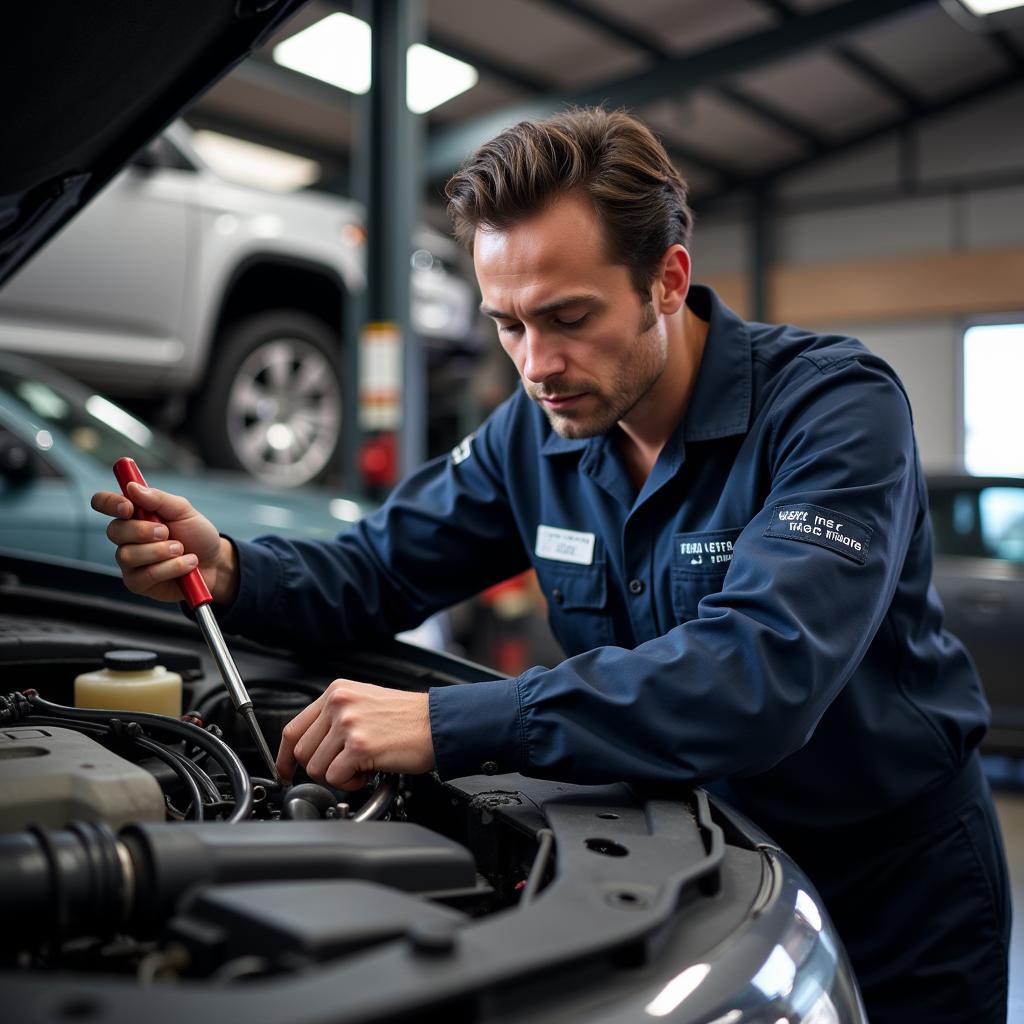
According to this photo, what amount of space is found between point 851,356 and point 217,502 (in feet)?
6.29

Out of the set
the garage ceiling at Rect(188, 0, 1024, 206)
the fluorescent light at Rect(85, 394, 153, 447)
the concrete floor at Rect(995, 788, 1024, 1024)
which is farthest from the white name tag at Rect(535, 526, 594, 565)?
the garage ceiling at Rect(188, 0, 1024, 206)

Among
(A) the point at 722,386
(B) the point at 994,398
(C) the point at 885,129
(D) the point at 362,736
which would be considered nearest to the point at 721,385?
(A) the point at 722,386

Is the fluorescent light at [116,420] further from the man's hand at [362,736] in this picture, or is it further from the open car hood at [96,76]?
the man's hand at [362,736]

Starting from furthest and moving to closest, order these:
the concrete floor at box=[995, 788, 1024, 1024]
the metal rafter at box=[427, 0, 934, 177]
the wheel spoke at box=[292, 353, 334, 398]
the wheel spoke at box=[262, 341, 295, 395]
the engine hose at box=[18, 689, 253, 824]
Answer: the metal rafter at box=[427, 0, 934, 177]
the wheel spoke at box=[292, 353, 334, 398]
the wheel spoke at box=[262, 341, 295, 395]
the concrete floor at box=[995, 788, 1024, 1024]
the engine hose at box=[18, 689, 253, 824]

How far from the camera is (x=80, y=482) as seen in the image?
104 inches

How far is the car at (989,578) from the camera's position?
11.7ft

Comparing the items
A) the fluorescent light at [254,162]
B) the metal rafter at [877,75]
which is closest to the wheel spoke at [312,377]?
the fluorescent light at [254,162]

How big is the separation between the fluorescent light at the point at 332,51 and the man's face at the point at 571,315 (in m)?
4.62

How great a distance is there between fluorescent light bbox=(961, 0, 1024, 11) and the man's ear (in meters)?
3.90

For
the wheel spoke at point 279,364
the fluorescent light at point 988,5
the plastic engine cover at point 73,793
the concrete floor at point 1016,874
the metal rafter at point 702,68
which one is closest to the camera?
the plastic engine cover at point 73,793

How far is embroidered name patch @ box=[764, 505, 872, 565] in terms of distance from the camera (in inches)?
40.6

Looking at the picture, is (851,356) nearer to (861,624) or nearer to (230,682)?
(861,624)

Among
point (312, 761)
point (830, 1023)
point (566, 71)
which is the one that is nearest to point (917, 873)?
point (830, 1023)

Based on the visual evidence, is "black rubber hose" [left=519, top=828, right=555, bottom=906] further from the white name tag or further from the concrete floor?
the concrete floor
